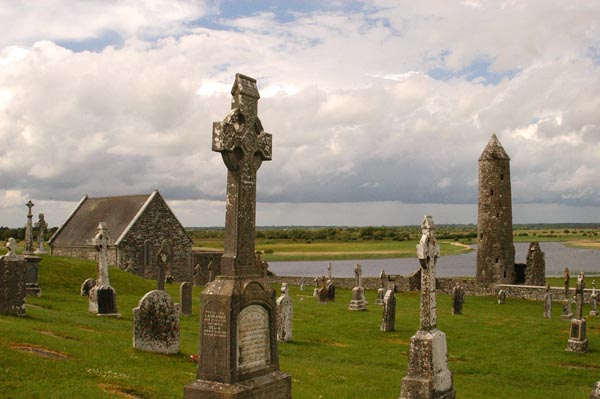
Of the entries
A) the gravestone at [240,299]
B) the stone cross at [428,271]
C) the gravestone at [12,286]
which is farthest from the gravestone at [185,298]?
the gravestone at [240,299]

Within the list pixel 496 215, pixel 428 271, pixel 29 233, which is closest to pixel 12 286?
pixel 428 271

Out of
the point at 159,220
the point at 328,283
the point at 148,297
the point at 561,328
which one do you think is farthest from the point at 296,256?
the point at 148,297

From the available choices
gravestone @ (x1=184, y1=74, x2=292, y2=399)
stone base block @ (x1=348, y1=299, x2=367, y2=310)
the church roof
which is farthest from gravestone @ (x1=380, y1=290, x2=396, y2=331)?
the church roof

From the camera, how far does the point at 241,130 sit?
30.9 ft

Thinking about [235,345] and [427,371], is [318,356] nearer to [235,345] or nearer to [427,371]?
[427,371]

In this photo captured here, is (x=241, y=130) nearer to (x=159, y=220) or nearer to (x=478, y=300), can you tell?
(x=478, y=300)

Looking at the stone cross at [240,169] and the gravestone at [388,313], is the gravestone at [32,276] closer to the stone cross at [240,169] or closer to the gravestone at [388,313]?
the gravestone at [388,313]

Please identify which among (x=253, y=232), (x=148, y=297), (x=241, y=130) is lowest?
(x=148, y=297)

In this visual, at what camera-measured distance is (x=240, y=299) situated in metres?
8.91

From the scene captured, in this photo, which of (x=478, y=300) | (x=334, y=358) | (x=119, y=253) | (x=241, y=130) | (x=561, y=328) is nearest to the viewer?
(x=241, y=130)

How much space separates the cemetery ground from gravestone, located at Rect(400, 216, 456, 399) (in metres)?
0.89

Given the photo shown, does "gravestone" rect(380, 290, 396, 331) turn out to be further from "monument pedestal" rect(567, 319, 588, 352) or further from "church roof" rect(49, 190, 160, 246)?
"church roof" rect(49, 190, 160, 246)

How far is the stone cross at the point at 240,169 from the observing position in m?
9.20

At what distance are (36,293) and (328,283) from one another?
15.3m
